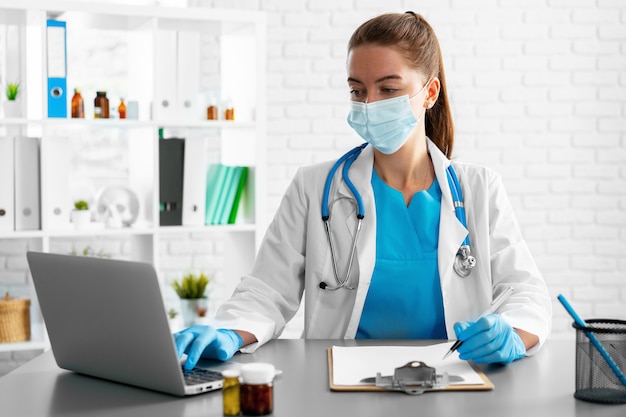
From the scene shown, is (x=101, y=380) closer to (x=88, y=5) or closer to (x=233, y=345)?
(x=233, y=345)

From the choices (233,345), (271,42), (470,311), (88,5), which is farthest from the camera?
(271,42)

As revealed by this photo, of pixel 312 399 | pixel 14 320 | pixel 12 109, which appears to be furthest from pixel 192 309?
pixel 312 399

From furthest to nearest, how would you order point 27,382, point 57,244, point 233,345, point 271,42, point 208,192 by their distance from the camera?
point 271,42 < point 57,244 < point 208,192 < point 233,345 < point 27,382

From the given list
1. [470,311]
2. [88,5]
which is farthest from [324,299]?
[88,5]

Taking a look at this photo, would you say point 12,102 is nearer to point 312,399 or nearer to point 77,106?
point 77,106

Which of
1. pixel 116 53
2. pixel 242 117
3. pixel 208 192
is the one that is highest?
pixel 116 53

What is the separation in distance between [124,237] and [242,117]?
32.0 inches

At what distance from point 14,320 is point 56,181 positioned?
54 cm

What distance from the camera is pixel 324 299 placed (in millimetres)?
1927

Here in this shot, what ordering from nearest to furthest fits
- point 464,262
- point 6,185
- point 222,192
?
point 464,262 < point 6,185 < point 222,192

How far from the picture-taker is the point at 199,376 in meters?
1.32

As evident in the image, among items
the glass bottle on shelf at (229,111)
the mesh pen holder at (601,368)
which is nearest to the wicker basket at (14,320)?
the glass bottle on shelf at (229,111)

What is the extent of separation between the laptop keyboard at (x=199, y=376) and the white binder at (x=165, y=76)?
1901 mm

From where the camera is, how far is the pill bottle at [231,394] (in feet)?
3.74
